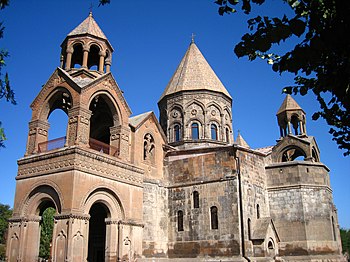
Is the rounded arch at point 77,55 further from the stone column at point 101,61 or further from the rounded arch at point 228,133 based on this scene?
the rounded arch at point 228,133

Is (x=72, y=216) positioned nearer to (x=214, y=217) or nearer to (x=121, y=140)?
(x=121, y=140)

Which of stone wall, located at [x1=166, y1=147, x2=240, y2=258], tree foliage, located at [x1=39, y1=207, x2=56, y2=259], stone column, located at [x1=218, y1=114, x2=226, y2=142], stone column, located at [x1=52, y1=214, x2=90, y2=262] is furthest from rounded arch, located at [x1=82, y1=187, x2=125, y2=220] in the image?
tree foliage, located at [x1=39, y1=207, x2=56, y2=259]

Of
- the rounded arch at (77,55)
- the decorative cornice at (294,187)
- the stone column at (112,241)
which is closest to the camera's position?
the stone column at (112,241)

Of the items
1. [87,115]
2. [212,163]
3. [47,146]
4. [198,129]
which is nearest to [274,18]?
[87,115]

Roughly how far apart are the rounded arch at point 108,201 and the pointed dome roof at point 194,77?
35.8 feet

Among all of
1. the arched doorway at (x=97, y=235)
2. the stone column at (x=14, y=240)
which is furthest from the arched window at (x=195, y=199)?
the stone column at (x=14, y=240)

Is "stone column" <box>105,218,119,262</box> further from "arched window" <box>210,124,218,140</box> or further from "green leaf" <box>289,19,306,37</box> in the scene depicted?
"green leaf" <box>289,19,306,37</box>

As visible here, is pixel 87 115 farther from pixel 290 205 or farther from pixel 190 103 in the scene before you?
pixel 290 205

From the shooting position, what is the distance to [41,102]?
1727cm

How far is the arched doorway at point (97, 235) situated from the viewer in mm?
18625

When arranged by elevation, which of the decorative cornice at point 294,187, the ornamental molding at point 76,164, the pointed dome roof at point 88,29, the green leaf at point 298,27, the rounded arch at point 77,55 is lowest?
the green leaf at point 298,27

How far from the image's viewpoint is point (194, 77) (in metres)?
26.1

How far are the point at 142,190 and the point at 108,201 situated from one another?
7.69ft

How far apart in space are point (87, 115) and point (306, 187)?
12430 millimetres
